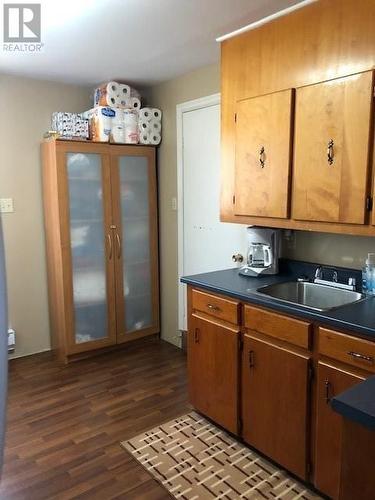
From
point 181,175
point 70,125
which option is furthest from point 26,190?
point 181,175

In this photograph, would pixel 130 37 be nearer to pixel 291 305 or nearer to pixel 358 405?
pixel 291 305

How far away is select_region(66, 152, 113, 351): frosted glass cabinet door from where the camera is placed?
3.36 m

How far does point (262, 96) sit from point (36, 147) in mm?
2100

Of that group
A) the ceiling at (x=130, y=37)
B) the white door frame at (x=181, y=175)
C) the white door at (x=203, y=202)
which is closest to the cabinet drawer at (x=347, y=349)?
the white door at (x=203, y=202)

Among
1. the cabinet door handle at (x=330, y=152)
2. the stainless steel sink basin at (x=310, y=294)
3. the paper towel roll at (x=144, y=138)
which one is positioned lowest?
the stainless steel sink basin at (x=310, y=294)

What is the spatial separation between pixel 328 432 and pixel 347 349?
41 cm

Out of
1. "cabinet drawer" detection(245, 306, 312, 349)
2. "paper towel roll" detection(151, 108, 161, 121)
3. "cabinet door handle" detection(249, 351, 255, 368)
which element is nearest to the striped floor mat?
"cabinet door handle" detection(249, 351, 255, 368)

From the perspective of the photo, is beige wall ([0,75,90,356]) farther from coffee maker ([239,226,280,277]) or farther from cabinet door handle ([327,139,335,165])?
cabinet door handle ([327,139,335,165])

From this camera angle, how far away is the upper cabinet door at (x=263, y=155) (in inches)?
86.2

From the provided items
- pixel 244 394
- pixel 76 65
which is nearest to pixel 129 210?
pixel 76 65

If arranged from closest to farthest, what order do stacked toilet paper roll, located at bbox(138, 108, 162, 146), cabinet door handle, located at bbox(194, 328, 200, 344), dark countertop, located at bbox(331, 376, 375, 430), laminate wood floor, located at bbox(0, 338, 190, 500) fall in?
1. dark countertop, located at bbox(331, 376, 375, 430)
2. laminate wood floor, located at bbox(0, 338, 190, 500)
3. cabinet door handle, located at bbox(194, 328, 200, 344)
4. stacked toilet paper roll, located at bbox(138, 108, 162, 146)

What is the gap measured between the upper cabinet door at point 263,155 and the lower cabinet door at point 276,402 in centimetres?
76

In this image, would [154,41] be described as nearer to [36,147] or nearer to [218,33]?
[218,33]

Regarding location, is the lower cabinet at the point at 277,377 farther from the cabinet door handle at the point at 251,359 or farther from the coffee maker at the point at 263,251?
the coffee maker at the point at 263,251
